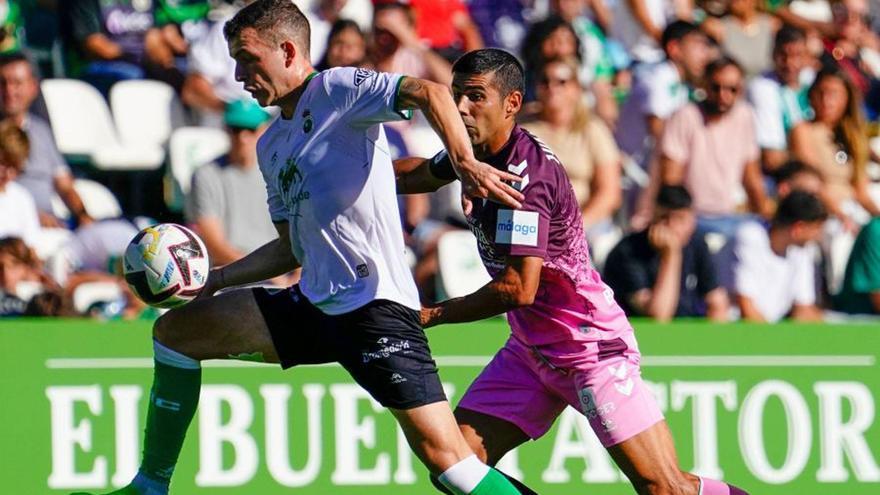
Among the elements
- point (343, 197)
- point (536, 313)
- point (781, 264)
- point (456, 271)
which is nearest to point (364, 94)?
point (343, 197)

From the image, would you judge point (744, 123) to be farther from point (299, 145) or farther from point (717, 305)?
point (299, 145)

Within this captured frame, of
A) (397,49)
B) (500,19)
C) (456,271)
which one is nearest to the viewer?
(456,271)

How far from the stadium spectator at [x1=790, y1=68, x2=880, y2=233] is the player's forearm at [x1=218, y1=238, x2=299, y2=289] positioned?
6.52 metres

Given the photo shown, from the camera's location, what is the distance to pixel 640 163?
475 inches

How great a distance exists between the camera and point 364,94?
6.37 metres

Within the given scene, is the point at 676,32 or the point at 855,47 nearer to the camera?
the point at 676,32

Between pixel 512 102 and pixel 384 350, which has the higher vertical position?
pixel 512 102

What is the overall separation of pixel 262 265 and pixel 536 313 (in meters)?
1.21

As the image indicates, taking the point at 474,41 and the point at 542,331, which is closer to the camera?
the point at 542,331

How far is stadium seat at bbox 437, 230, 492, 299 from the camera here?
10.7m

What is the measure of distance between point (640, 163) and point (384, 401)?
235 inches

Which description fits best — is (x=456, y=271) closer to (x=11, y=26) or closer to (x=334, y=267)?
(x=11, y=26)

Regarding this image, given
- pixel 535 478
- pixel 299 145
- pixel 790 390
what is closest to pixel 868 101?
pixel 790 390

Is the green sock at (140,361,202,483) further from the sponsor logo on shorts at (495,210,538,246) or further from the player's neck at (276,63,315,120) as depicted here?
the sponsor logo on shorts at (495,210,538,246)
